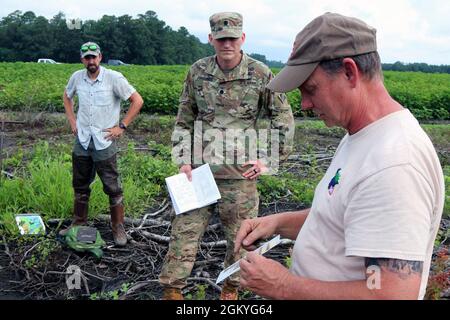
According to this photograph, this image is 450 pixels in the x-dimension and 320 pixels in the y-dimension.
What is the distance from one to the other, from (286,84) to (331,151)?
713 centimetres

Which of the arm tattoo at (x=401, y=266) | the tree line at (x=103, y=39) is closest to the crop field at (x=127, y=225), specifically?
the arm tattoo at (x=401, y=266)

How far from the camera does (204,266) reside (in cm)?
406

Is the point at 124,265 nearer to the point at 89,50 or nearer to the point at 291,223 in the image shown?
the point at 89,50

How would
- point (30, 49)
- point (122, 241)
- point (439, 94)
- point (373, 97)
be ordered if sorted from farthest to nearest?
1. point (30, 49)
2. point (439, 94)
3. point (122, 241)
4. point (373, 97)

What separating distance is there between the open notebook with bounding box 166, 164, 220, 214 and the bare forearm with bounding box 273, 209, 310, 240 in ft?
4.15

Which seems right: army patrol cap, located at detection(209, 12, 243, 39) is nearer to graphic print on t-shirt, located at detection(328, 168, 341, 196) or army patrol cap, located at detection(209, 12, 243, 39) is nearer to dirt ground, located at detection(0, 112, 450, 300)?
dirt ground, located at detection(0, 112, 450, 300)

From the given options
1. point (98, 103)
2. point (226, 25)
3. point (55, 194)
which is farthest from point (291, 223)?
point (55, 194)

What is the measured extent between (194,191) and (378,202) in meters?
2.10

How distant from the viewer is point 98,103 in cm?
449

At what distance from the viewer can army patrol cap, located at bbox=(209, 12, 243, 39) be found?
10.8 feet

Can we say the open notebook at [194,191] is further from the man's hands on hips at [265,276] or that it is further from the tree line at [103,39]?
the tree line at [103,39]

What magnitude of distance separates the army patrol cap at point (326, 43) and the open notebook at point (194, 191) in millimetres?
1790

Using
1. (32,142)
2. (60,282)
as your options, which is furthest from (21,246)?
(32,142)

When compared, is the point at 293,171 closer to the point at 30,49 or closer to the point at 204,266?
the point at 204,266
